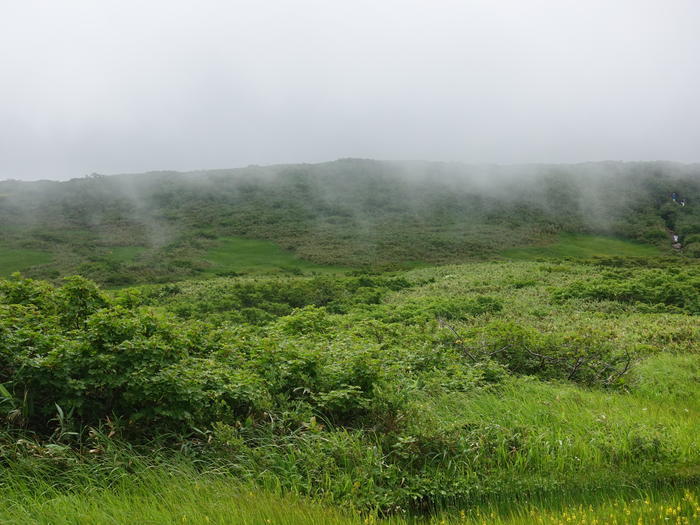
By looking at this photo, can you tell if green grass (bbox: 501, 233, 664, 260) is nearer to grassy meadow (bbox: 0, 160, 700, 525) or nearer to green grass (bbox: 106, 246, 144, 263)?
green grass (bbox: 106, 246, 144, 263)

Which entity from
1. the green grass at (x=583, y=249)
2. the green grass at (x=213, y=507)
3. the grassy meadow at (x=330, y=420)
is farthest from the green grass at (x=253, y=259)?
the green grass at (x=213, y=507)

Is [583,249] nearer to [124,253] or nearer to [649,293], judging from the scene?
[649,293]

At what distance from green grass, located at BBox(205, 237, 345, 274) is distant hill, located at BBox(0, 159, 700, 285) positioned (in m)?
0.93

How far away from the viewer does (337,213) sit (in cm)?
7238

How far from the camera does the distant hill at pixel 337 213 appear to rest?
48.3 metres

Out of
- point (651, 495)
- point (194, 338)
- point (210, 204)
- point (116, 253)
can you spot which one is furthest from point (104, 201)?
point (651, 495)

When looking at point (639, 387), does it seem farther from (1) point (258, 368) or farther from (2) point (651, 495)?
(1) point (258, 368)

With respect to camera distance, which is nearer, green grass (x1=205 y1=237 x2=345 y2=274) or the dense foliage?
the dense foliage

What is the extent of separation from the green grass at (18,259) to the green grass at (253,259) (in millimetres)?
14874

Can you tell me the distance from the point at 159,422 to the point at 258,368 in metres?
1.49

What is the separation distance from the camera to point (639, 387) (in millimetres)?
8156

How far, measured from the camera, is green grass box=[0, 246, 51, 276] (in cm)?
3938

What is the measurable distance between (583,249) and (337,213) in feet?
115

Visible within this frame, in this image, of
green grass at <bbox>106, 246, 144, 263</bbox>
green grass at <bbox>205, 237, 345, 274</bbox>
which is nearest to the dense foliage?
green grass at <bbox>205, 237, 345, 274</bbox>
